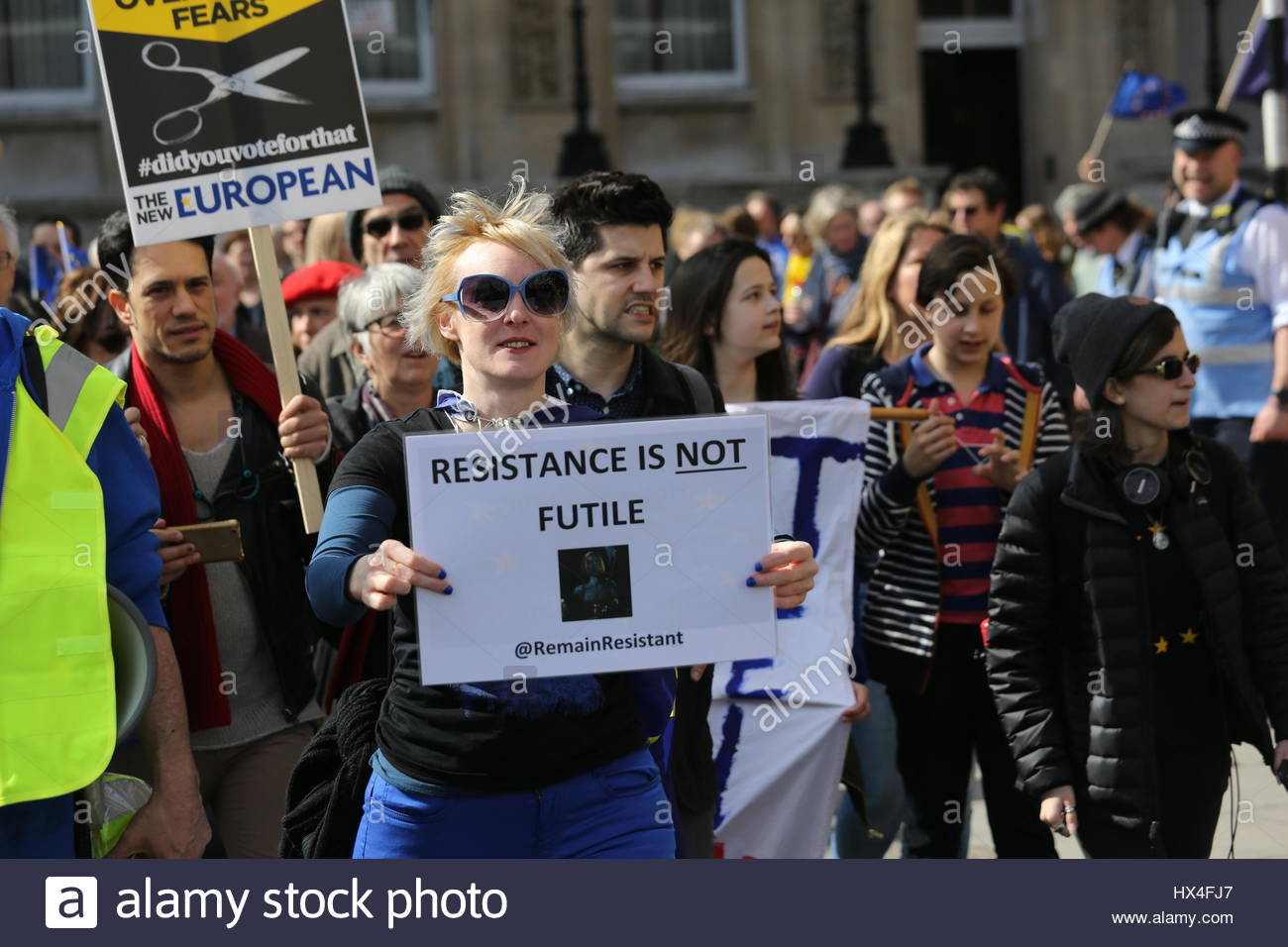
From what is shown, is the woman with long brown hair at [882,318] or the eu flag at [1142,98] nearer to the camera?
the woman with long brown hair at [882,318]

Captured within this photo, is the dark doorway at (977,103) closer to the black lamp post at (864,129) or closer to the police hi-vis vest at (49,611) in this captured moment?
the black lamp post at (864,129)

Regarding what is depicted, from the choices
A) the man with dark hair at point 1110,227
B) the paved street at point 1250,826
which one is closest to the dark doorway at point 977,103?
the man with dark hair at point 1110,227

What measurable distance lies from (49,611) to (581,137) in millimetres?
16534

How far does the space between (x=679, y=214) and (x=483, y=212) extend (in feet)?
31.0

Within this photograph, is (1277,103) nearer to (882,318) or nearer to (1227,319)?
(1227,319)

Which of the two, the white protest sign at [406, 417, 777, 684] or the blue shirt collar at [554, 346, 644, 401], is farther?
the blue shirt collar at [554, 346, 644, 401]

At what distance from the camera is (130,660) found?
12.3 ft

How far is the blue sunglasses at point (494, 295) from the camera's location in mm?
3609

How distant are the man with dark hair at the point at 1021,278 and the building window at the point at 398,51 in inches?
465

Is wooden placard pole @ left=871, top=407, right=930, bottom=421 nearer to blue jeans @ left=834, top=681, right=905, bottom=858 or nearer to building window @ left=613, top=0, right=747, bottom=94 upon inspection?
blue jeans @ left=834, top=681, right=905, bottom=858

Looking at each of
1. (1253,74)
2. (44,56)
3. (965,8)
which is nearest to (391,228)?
(1253,74)

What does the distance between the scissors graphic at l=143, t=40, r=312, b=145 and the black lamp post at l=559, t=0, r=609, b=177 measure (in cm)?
1488

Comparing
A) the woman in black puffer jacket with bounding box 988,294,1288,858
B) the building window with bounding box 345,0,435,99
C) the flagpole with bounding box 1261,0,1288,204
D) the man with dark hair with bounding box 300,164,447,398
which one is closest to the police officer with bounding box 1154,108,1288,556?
the flagpole with bounding box 1261,0,1288,204

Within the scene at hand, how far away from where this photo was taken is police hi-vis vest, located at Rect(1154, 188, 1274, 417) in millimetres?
7941
